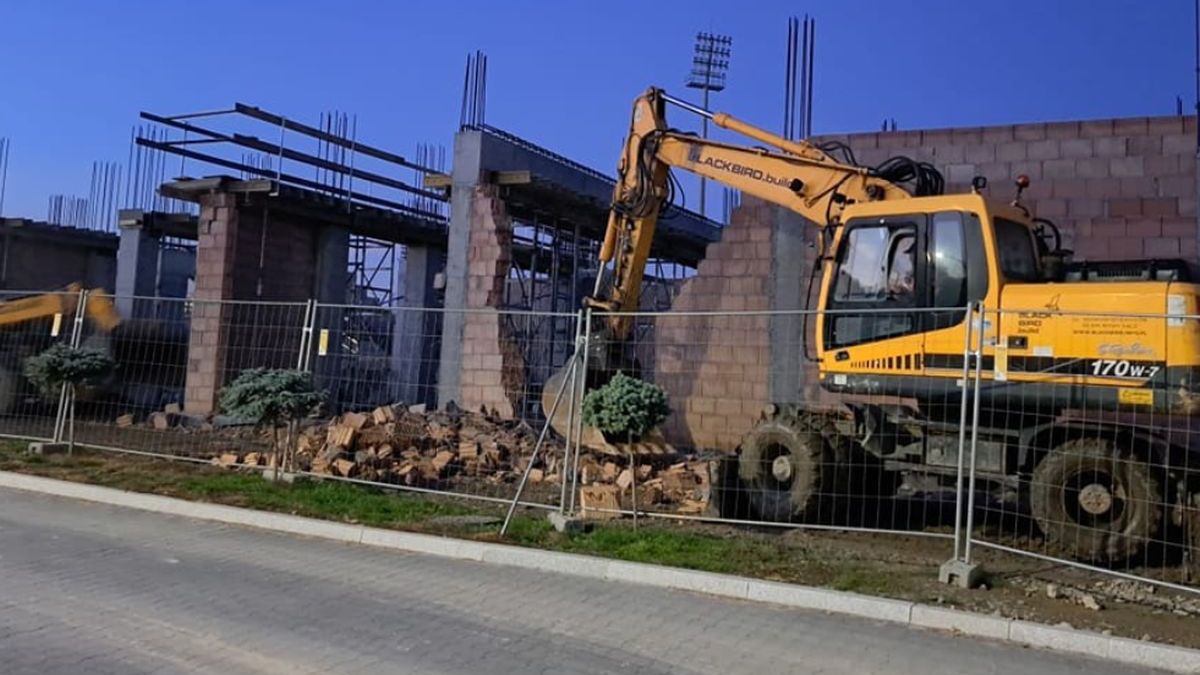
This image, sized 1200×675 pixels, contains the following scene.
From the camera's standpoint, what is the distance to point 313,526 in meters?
9.06

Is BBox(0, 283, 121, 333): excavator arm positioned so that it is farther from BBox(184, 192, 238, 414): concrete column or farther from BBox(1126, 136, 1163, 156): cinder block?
BBox(1126, 136, 1163, 156): cinder block

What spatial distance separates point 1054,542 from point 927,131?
24.0 feet

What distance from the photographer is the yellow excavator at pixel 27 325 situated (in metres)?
18.4

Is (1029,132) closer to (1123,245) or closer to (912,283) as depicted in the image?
(1123,245)

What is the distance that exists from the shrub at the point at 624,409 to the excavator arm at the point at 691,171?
290 centimetres

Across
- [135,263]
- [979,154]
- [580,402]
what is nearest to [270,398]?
[580,402]

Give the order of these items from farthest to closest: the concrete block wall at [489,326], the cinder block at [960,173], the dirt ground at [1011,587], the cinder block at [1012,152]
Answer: the concrete block wall at [489,326] < the cinder block at [960,173] < the cinder block at [1012,152] < the dirt ground at [1011,587]

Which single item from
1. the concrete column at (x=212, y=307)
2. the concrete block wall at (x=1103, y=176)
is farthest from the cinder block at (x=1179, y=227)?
the concrete column at (x=212, y=307)

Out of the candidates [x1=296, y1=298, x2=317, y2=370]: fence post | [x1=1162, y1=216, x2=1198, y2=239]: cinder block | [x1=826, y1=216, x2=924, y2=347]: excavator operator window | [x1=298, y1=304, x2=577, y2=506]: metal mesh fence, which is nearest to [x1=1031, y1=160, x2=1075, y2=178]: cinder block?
[x1=1162, y1=216, x2=1198, y2=239]: cinder block

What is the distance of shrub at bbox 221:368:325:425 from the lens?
34.3ft

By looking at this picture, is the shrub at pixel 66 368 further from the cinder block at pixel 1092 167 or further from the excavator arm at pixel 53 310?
the cinder block at pixel 1092 167

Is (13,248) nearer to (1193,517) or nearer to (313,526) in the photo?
(313,526)

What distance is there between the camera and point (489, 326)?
16016 millimetres

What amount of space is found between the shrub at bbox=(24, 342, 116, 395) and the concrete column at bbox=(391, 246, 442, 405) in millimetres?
4266
